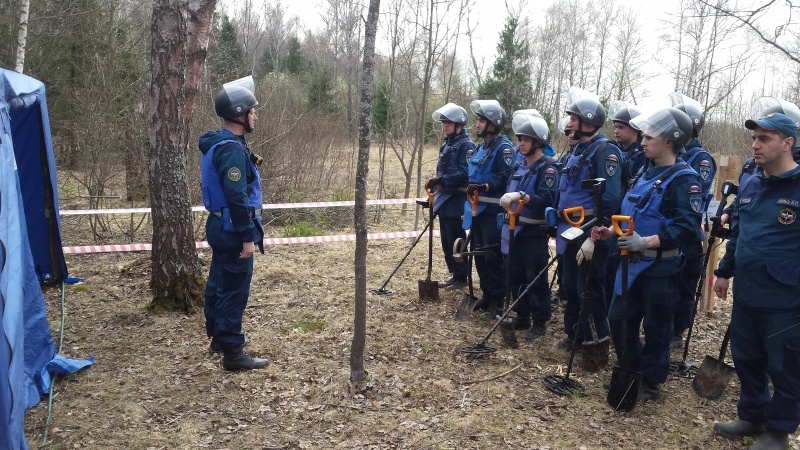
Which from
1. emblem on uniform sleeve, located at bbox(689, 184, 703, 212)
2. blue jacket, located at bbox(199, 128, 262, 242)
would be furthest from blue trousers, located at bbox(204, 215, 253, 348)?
emblem on uniform sleeve, located at bbox(689, 184, 703, 212)

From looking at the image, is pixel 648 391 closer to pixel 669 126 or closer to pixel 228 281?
pixel 669 126

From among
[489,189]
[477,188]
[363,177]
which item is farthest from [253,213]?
[489,189]

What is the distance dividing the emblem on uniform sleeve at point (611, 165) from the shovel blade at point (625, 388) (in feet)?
5.35

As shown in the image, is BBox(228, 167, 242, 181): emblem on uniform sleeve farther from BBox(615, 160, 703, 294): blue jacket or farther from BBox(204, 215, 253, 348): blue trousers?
BBox(615, 160, 703, 294): blue jacket

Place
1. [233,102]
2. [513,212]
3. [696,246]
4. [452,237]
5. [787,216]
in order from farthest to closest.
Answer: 1. [452,237]
2. [513,212]
3. [696,246]
4. [233,102]
5. [787,216]

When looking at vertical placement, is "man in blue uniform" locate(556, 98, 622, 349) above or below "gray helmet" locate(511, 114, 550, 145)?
below

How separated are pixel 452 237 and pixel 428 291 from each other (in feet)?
2.57

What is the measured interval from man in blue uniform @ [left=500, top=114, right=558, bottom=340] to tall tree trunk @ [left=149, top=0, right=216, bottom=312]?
337 cm

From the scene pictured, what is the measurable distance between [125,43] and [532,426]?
14013 millimetres

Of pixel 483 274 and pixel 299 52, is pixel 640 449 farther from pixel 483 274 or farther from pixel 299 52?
pixel 299 52

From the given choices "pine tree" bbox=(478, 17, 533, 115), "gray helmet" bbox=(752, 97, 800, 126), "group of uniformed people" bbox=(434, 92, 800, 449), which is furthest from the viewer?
"pine tree" bbox=(478, 17, 533, 115)

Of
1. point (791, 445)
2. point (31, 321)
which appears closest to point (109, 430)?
point (31, 321)

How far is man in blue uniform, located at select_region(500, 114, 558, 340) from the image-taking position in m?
5.43

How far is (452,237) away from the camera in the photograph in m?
7.19
